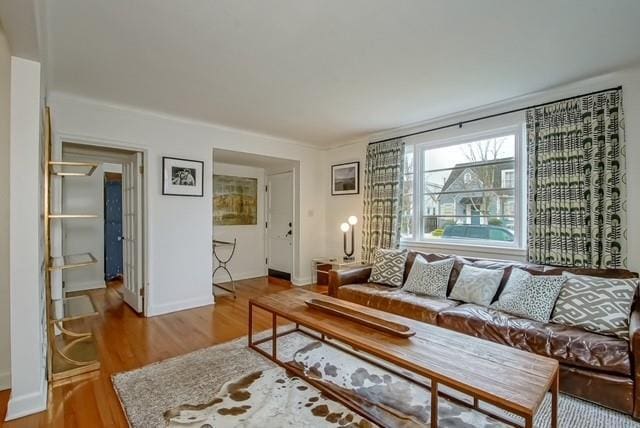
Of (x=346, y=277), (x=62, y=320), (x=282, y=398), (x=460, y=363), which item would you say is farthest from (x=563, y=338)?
(x=62, y=320)

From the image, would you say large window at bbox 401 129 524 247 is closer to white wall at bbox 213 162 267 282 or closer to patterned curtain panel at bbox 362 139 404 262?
patterned curtain panel at bbox 362 139 404 262

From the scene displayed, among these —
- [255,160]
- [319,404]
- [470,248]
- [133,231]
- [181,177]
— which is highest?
[255,160]

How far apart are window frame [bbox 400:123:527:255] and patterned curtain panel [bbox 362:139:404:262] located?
0.21 meters

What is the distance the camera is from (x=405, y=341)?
72.7 inches

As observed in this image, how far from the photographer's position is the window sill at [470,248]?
10.5 ft

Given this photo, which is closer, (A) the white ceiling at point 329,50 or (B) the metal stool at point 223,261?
(A) the white ceiling at point 329,50

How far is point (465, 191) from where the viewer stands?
146 inches

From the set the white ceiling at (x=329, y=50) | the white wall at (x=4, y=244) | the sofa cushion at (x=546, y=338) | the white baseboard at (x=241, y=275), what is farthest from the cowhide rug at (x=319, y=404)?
the white baseboard at (x=241, y=275)

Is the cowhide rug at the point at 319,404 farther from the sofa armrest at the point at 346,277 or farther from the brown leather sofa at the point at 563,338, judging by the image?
the sofa armrest at the point at 346,277

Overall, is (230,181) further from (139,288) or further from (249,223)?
(139,288)

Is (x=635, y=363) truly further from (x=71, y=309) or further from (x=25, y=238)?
(x=71, y=309)

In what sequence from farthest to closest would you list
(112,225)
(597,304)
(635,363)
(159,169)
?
(112,225) → (159,169) → (597,304) → (635,363)

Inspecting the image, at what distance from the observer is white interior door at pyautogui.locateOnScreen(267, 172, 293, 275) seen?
18.0 ft

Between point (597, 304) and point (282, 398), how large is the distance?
2253mm
